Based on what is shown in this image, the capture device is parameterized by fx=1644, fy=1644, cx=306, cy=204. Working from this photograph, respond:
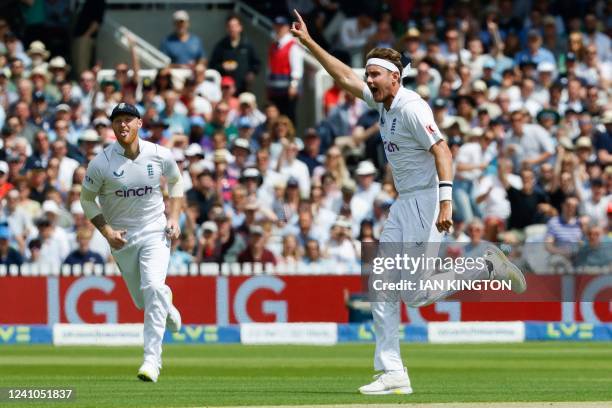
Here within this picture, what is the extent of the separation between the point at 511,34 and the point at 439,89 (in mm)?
2438

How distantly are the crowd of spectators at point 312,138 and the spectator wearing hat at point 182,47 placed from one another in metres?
0.03

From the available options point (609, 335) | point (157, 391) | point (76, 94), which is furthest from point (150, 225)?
point (76, 94)

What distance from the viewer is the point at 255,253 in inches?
778

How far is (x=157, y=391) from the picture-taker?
38.1ft

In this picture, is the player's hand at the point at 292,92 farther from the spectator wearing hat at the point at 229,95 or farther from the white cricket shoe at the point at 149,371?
the white cricket shoe at the point at 149,371

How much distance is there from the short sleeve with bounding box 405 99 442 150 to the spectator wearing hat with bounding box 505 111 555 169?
35.8ft

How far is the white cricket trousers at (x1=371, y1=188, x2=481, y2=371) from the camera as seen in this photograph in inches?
428

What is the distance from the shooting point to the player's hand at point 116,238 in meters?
12.2

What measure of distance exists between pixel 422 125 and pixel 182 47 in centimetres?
1332

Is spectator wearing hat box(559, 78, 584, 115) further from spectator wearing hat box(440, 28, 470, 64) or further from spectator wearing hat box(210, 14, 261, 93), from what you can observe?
spectator wearing hat box(210, 14, 261, 93)

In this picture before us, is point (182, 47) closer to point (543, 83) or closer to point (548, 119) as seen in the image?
point (543, 83)

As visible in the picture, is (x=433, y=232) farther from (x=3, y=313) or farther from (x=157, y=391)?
(x=3, y=313)

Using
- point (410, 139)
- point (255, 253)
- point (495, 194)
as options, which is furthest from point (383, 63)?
point (495, 194)

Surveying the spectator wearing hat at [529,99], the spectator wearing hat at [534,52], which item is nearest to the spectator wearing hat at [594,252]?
the spectator wearing hat at [529,99]
